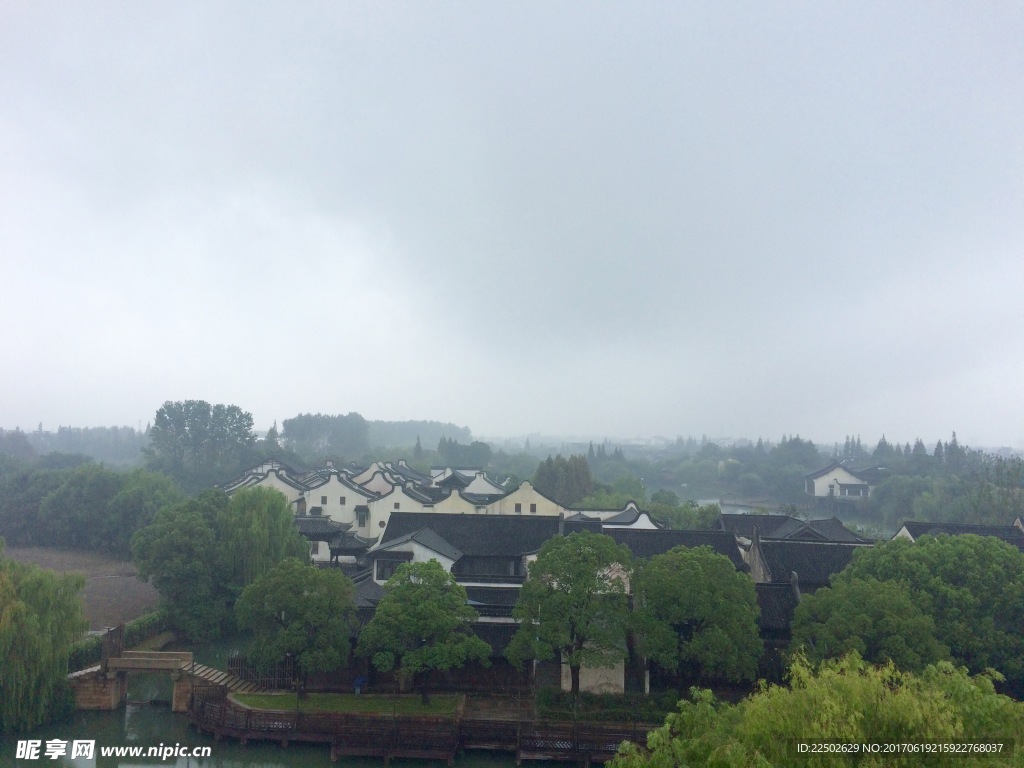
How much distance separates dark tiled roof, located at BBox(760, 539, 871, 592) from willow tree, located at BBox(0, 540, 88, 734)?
19881mm

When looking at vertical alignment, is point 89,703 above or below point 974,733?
below

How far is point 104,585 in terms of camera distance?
2897 cm

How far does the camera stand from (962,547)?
666 inches

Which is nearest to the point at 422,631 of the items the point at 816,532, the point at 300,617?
the point at 300,617

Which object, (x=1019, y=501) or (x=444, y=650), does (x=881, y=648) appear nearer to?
(x=444, y=650)

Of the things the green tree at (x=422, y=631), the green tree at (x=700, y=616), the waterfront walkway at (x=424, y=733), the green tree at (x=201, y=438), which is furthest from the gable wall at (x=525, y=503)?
the green tree at (x=201, y=438)

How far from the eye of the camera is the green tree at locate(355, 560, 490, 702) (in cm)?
1556

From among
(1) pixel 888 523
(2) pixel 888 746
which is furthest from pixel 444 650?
(1) pixel 888 523

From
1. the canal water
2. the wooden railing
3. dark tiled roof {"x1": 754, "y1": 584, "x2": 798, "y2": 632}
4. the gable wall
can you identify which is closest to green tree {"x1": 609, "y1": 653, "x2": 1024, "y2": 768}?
the canal water

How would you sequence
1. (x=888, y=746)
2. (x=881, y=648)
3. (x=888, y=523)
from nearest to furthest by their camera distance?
(x=888, y=746) < (x=881, y=648) < (x=888, y=523)

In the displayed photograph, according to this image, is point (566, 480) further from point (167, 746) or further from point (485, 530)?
point (167, 746)

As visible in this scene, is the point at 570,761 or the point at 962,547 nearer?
the point at 570,761

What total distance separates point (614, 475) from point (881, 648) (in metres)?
69.5

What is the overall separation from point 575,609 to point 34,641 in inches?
491
